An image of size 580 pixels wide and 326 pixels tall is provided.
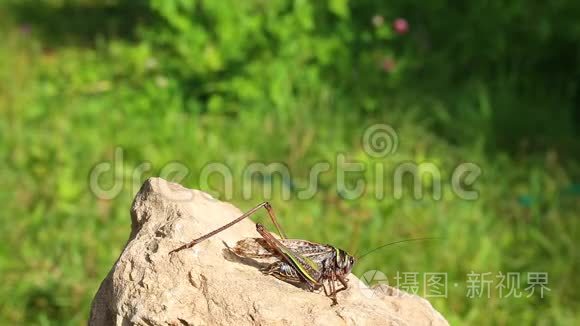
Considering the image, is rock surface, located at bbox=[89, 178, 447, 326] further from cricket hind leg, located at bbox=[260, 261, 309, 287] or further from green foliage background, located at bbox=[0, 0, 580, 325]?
green foliage background, located at bbox=[0, 0, 580, 325]

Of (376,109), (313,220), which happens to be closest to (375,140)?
(376,109)

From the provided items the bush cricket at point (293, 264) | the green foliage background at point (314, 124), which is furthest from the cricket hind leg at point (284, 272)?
the green foliage background at point (314, 124)

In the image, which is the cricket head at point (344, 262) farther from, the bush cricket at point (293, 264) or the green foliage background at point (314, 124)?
the green foliage background at point (314, 124)

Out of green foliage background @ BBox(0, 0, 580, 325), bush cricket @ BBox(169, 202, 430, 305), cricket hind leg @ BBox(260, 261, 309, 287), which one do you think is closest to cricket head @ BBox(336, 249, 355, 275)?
bush cricket @ BBox(169, 202, 430, 305)

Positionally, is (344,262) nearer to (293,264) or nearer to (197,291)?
(293,264)

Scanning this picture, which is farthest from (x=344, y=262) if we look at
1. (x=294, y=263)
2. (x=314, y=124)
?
(x=314, y=124)

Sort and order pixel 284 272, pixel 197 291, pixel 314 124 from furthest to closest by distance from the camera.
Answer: pixel 314 124 → pixel 284 272 → pixel 197 291
